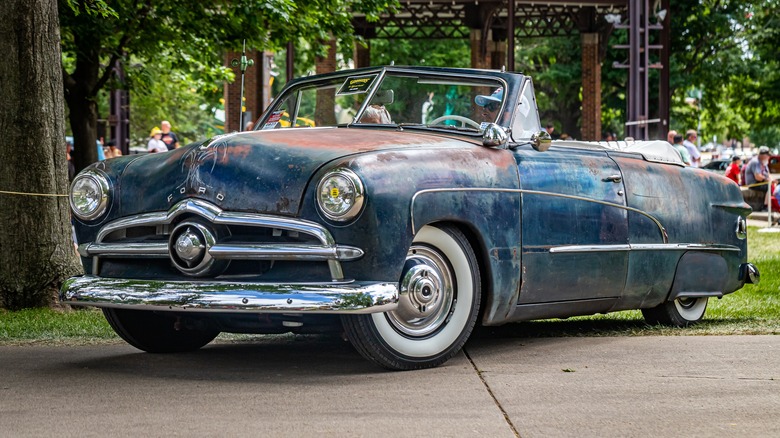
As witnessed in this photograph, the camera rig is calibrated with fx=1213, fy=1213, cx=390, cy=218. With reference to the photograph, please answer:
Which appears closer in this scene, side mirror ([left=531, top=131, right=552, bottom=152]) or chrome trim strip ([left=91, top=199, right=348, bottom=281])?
chrome trim strip ([left=91, top=199, right=348, bottom=281])

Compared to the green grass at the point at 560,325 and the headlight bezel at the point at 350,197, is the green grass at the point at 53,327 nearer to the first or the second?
the green grass at the point at 560,325

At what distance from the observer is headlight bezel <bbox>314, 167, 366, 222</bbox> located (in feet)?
17.4

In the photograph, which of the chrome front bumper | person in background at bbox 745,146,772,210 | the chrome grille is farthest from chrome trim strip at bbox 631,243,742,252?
person in background at bbox 745,146,772,210

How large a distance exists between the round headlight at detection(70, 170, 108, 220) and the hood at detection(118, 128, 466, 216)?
0.39 feet

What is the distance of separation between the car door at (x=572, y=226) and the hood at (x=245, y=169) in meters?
0.57

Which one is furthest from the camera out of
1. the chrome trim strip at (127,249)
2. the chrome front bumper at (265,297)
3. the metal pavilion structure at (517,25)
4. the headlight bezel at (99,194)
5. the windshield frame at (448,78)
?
the metal pavilion structure at (517,25)

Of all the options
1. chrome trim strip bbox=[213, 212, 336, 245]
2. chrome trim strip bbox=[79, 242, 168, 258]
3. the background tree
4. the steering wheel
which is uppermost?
the background tree

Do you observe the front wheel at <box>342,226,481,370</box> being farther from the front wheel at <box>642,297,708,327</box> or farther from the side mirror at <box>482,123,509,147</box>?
the front wheel at <box>642,297,708,327</box>

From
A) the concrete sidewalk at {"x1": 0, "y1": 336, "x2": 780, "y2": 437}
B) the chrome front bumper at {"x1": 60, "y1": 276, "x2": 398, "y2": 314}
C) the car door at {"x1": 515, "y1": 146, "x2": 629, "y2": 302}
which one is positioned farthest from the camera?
the car door at {"x1": 515, "y1": 146, "x2": 629, "y2": 302}

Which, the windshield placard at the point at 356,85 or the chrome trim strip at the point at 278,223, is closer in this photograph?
the chrome trim strip at the point at 278,223

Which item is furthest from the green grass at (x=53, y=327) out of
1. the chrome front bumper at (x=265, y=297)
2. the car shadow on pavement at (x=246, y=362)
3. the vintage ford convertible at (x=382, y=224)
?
the chrome front bumper at (x=265, y=297)

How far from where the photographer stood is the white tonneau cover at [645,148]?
705cm

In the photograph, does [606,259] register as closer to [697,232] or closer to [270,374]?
[697,232]

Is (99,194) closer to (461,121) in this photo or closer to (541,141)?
(461,121)
